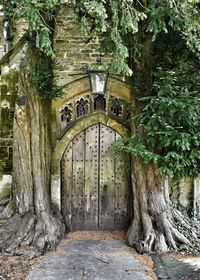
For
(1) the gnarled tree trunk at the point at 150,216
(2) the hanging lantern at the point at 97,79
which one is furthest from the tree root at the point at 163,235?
(2) the hanging lantern at the point at 97,79

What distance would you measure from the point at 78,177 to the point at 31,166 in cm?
115

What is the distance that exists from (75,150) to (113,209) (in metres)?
1.44

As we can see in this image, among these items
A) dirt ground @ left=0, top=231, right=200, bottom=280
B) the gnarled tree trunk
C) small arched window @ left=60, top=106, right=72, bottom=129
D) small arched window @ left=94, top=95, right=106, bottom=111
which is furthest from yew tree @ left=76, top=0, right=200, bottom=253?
small arched window @ left=60, top=106, right=72, bottom=129

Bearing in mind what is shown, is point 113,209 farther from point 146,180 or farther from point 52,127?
point 52,127

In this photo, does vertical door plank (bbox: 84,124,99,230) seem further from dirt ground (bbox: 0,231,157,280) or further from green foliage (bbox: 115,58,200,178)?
dirt ground (bbox: 0,231,157,280)

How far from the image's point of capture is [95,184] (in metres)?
7.53

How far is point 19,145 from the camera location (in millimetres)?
6723

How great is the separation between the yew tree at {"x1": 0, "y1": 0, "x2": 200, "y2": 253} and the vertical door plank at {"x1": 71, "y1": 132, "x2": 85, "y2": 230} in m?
0.47

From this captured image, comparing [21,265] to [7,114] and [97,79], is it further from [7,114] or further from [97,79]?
[97,79]

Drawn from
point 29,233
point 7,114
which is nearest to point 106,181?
point 29,233

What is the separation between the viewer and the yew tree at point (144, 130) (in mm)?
5680

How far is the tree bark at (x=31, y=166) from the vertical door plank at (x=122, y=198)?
50.3 inches

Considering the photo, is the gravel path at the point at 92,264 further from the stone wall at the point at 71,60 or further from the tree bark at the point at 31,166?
the stone wall at the point at 71,60

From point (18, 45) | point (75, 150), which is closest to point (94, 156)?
point (75, 150)
